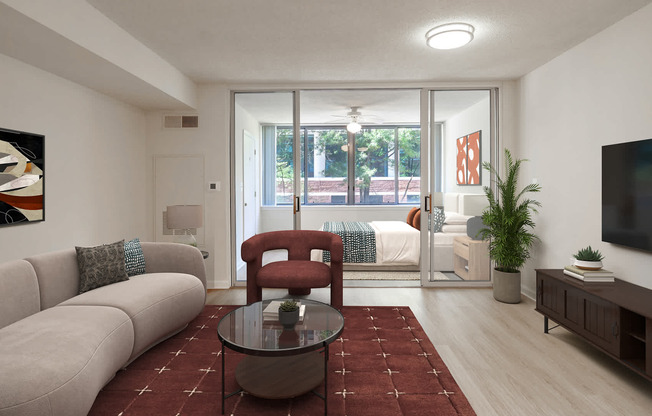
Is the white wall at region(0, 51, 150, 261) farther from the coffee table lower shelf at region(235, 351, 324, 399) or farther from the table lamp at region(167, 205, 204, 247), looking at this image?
the coffee table lower shelf at region(235, 351, 324, 399)

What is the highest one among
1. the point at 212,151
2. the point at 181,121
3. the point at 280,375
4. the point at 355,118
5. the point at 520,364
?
the point at 355,118

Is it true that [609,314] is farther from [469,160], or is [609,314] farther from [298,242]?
[298,242]

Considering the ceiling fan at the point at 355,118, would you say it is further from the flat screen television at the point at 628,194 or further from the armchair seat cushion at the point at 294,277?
the flat screen television at the point at 628,194

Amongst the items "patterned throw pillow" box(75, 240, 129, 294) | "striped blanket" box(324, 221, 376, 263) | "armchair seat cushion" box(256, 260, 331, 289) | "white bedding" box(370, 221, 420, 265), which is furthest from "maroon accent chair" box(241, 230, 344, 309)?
"white bedding" box(370, 221, 420, 265)

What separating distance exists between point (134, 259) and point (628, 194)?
4.11 m

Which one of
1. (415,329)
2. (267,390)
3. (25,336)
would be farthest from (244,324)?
(415,329)

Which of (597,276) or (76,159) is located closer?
(597,276)

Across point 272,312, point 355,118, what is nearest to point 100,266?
point 272,312

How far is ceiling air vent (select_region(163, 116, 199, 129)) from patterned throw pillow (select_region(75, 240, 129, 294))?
2.12 meters

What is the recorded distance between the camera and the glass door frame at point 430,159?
4703 millimetres

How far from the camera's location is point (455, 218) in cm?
474

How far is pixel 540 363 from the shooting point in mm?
2674

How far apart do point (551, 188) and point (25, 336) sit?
4532 mm

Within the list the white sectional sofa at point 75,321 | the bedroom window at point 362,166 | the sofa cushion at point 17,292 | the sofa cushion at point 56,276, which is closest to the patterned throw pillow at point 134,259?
the white sectional sofa at point 75,321
